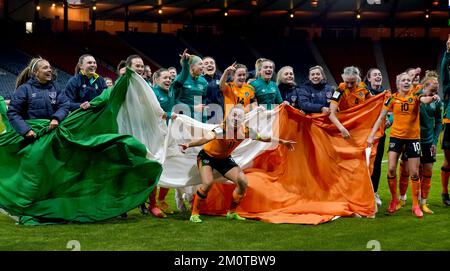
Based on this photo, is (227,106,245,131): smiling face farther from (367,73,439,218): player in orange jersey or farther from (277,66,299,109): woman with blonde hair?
(367,73,439,218): player in orange jersey

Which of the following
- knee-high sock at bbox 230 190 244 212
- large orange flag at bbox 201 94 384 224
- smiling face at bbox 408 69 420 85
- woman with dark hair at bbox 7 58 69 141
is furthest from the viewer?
smiling face at bbox 408 69 420 85

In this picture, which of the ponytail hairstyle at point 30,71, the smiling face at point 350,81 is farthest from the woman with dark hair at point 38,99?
the smiling face at point 350,81

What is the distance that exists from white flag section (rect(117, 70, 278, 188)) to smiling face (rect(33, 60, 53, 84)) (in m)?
0.90

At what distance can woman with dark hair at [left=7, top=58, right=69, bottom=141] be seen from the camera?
7.30 meters

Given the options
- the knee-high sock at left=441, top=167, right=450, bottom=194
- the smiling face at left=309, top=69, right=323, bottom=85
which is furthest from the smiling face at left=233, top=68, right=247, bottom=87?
the knee-high sock at left=441, top=167, right=450, bottom=194

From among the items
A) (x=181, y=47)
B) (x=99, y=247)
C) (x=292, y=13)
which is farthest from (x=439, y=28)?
(x=99, y=247)

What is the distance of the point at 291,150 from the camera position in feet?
27.3

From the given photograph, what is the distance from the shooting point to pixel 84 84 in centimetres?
790

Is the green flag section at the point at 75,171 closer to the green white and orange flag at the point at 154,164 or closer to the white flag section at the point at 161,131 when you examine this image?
the green white and orange flag at the point at 154,164

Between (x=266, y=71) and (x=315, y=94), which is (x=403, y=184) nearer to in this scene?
(x=315, y=94)

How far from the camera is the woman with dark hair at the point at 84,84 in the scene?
7812mm

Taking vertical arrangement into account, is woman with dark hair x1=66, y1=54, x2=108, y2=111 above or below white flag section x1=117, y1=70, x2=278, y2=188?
above

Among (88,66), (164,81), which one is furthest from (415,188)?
(88,66)

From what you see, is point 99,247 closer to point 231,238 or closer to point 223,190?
point 231,238
